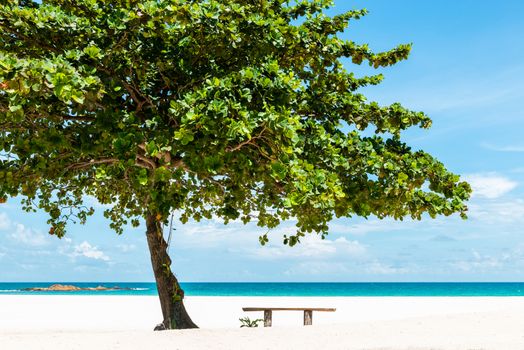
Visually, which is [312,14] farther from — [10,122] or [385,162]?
[10,122]

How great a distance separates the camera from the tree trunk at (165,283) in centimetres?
1714

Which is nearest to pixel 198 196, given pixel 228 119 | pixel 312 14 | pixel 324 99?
pixel 324 99

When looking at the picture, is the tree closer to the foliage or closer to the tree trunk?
the foliage

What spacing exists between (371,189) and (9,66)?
6.89m

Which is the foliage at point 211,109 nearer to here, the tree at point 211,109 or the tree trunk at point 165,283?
the tree at point 211,109

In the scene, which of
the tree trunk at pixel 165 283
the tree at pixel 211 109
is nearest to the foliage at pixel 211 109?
the tree at pixel 211 109

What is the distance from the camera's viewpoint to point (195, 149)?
34.5 feet

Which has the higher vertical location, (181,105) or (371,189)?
(181,105)

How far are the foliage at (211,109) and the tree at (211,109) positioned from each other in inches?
1.2

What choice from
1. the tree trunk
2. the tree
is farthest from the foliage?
the tree trunk

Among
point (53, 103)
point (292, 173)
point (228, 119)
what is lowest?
point (292, 173)

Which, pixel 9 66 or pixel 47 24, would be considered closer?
pixel 9 66

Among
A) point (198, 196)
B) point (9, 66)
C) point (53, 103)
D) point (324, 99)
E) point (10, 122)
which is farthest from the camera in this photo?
point (198, 196)
